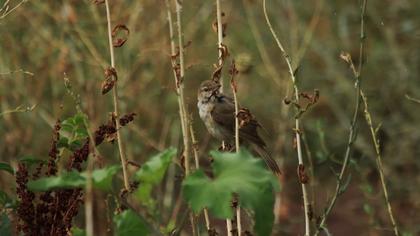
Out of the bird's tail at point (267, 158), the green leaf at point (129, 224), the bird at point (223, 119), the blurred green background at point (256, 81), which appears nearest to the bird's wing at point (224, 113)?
the bird at point (223, 119)

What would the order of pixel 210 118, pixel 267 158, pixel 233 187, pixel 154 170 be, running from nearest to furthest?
pixel 233 187, pixel 154 170, pixel 267 158, pixel 210 118

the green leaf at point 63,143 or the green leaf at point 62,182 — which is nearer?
the green leaf at point 62,182

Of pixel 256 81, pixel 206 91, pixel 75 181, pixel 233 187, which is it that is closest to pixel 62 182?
pixel 75 181

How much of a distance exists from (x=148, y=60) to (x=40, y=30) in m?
1.13

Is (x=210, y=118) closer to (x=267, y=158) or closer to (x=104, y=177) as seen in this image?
(x=267, y=158)

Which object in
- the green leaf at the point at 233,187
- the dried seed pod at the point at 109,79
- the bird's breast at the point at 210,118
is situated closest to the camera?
the green leaf at the point at 233,187

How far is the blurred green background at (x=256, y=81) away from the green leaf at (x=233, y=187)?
9.31 ft

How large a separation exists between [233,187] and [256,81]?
6243 mm

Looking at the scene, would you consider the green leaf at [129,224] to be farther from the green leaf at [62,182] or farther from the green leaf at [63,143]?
the green leaf at [63,143]

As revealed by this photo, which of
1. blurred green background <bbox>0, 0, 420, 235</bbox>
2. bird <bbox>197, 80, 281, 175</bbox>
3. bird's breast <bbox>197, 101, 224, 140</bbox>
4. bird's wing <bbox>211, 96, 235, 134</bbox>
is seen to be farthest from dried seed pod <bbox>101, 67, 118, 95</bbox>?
blurred green background <bbox>0, 0, 420, 235</bbox>

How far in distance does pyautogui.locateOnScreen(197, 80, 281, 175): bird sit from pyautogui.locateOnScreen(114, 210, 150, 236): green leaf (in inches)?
75.0

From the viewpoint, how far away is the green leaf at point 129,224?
2.01m

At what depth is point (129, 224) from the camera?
6.61ft

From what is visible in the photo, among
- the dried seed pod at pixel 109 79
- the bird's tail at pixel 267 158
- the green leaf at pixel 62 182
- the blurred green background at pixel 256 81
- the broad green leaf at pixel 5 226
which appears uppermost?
the blurred green background at pixel 256 81
